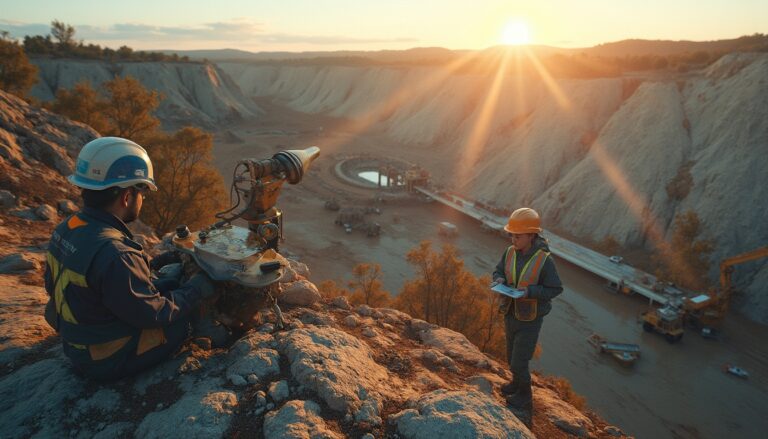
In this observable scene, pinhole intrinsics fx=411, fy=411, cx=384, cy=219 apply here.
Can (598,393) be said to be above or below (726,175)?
below

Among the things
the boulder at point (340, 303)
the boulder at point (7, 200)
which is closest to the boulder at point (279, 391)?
the boulder at point (340, 303)

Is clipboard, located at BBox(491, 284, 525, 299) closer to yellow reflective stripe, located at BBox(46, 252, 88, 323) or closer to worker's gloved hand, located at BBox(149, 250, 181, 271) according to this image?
worker's gloved hand, located at BBox(149, 250, 181, 271)

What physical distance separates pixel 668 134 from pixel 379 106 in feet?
171

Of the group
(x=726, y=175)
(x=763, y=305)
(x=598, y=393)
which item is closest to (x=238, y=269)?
(x=598, y=393)

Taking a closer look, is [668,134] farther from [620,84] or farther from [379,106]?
[379,106]

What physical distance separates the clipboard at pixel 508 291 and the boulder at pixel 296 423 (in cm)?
235

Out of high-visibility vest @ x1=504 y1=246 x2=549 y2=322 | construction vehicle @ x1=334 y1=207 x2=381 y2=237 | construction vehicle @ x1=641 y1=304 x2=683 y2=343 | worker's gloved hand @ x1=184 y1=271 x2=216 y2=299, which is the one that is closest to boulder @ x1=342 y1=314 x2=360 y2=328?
high-visibility vest @ x1=504 y1=246 x2=549 y2=322

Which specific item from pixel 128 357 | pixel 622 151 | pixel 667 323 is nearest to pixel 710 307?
pixel 667 323

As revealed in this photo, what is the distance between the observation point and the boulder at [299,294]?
6.09 metres

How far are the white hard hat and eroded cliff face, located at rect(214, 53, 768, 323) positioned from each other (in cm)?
2635

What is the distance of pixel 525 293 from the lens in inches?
185

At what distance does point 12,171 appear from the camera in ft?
29.4

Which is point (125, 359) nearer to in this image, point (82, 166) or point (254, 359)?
point (254, 359)

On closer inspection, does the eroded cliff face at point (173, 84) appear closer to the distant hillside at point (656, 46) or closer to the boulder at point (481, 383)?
the boulder at point (481, 383)
